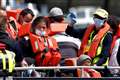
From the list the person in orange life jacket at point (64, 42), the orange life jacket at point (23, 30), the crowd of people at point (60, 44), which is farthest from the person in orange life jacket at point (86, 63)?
the orange life jacket at point (23, 30)

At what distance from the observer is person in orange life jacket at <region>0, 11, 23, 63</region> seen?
10.4 m

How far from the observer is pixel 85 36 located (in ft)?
38.0

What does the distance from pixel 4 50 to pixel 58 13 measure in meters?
2.27

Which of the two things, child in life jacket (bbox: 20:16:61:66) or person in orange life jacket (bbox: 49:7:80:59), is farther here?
person in orange life jacket (bbox: 49:7:80:59)

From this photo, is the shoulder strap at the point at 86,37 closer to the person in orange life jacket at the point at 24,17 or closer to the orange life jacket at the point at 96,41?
the orange life jacket at the point at 96,41

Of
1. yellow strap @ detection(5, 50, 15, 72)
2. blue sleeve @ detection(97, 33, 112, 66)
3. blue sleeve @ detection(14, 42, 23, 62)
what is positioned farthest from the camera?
blue sleeve @ detection(97, 33, 112, 66)

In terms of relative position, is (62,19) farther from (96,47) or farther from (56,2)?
(56,2)

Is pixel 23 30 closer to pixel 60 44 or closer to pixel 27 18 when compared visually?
pixel 60 44

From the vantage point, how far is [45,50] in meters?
10.7

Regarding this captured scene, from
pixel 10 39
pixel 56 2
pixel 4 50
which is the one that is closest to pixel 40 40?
pixel 10 39

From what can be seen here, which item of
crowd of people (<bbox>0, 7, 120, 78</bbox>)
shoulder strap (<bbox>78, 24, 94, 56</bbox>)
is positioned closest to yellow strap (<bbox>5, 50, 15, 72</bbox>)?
crowd of people (<bbox>0, 7, 120, 78</bbox>)

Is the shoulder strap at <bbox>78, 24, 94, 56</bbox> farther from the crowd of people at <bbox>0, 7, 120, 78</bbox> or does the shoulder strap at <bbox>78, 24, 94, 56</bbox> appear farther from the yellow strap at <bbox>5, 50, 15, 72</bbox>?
the yellow strap at <bbox>5, 50, 15, 72</bbox>

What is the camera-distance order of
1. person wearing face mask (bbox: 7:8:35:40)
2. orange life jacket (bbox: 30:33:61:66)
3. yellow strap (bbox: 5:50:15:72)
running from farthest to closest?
1. person wearing face mask (bbox: 7:8:35:40)
2. orange life jacket (bbox: 30:33:61:66)
3. yellow strap (bbox: 5:50:15:72)

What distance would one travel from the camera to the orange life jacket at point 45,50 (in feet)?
34.9
